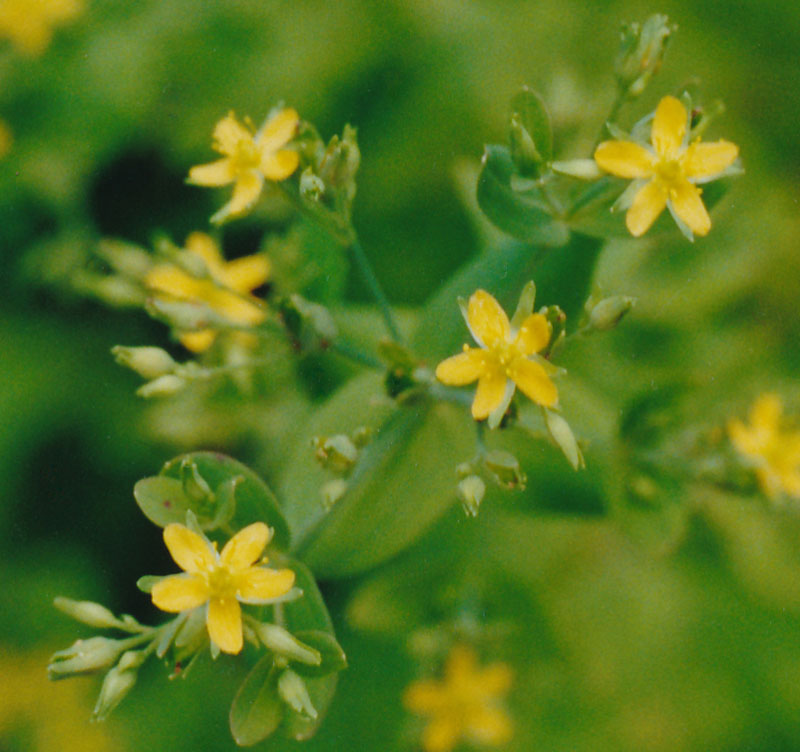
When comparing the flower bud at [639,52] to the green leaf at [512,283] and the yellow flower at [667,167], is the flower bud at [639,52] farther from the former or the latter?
the green leaf at [512,283]

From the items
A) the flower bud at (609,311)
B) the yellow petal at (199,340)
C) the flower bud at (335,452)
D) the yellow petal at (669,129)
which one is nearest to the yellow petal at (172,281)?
the yellow petal at (199,340)

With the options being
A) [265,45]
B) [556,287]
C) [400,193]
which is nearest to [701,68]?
[400,193]

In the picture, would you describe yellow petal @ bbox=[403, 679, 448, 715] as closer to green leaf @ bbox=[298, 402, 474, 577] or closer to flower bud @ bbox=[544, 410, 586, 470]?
green leaf @ bbox=[298, 402, 474, 577]

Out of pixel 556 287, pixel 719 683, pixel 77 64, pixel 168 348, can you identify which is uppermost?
pixel 77 64

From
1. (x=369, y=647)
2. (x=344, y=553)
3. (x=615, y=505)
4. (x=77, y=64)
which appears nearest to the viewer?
(x=344, y=553)

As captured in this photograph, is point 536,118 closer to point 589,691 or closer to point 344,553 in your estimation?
point 344,553

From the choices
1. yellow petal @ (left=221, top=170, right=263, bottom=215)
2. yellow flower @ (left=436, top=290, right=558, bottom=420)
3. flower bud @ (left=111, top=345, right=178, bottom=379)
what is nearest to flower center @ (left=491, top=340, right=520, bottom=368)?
yellow flower @ (left=436, top=290, right=558, bottom=420)

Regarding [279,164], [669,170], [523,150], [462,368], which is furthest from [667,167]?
[279,164]

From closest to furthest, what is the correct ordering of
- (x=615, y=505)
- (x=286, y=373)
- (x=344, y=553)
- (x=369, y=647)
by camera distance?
(x=344, y=553) → (x=615, y=505) → (x=286, y=373) → (x=369, y=647)
